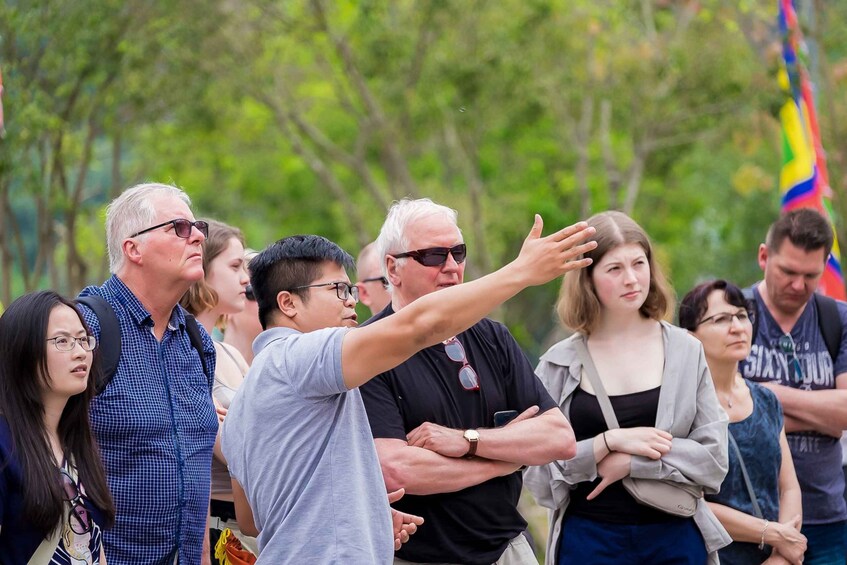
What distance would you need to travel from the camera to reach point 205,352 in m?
4.74

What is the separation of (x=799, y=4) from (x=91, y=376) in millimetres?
11616

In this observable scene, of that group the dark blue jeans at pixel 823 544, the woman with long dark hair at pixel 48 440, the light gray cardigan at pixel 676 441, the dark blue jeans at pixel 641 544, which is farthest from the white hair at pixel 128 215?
the dark blue jeans at pixel 823 544

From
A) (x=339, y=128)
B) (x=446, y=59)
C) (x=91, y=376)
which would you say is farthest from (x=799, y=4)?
(x=339, y=128)

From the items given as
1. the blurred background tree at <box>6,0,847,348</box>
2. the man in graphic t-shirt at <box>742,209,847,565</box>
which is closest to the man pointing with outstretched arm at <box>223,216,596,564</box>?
the man in graphic t-shirt at <box>742,209,847,565</box>

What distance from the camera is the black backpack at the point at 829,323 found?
6082 mm

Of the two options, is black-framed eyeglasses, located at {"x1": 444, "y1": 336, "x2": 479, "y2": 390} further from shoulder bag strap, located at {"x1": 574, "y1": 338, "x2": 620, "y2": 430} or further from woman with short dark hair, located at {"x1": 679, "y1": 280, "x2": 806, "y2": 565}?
woman with short dark hair, located at {"x1": 679, "y1": 280, "x2": 806, "y2": 565}

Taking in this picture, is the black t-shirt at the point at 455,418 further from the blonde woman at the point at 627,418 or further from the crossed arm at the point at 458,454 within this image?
the blonde woman at the point at 627,418

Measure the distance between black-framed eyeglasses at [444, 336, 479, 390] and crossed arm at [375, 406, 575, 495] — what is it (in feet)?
0.66

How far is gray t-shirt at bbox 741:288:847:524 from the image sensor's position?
5.96m

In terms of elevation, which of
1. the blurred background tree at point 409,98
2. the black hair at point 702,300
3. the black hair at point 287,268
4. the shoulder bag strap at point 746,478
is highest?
the blurred background tree at point 409,98

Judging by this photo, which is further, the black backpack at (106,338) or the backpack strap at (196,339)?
the backpack strap at (196,339)

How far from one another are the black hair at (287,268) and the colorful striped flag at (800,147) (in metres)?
5.11

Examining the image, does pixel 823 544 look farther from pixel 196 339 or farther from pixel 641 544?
pixel 196 339

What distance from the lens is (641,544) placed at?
16.4 feet
